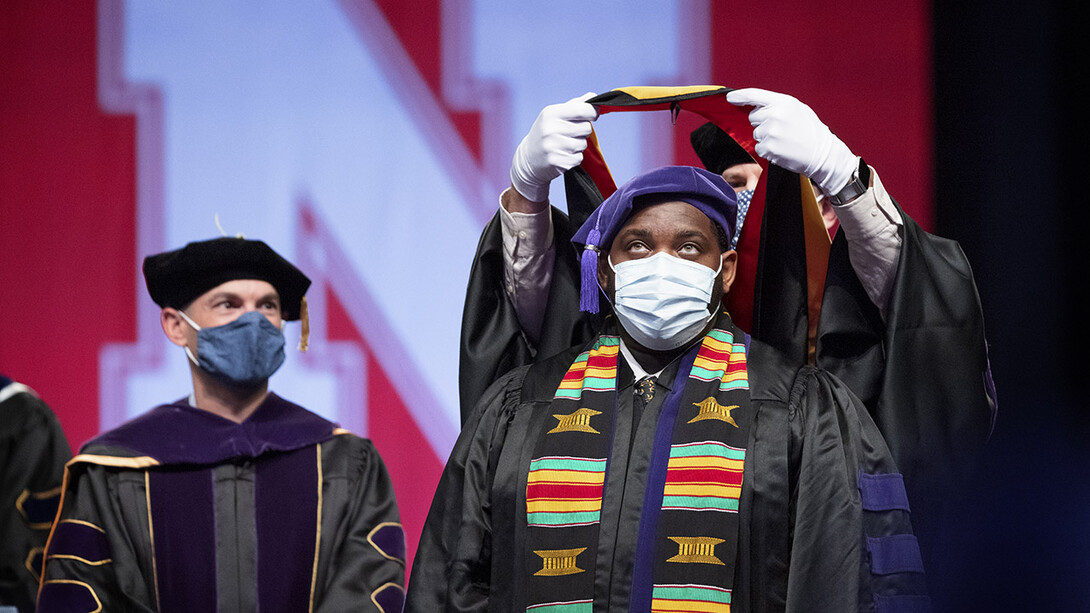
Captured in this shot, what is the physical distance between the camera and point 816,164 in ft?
8.85

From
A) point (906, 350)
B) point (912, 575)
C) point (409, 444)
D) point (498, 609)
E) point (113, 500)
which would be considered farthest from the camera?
point (409, 444)

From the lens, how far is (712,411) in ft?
8.62

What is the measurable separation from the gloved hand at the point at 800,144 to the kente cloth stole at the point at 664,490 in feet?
1.39

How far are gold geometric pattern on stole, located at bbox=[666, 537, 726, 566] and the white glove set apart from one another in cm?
95

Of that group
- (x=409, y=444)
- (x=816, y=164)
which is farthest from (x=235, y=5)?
(x=816, y=164)

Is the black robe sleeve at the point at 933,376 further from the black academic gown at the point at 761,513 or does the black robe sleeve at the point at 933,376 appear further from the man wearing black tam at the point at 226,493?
the man wearing black tam at the point at 226,493

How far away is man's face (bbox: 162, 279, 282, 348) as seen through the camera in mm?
3777

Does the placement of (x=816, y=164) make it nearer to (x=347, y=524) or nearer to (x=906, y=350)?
(x=906, y=350)

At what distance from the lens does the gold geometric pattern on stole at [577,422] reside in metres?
2.68

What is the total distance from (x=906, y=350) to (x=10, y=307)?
3770mm

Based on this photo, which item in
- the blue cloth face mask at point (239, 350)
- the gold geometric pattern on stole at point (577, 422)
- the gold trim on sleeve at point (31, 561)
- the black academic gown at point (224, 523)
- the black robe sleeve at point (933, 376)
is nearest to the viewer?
the gold geometric pattern on stole at point (577, 422)

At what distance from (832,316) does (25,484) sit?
3157mm

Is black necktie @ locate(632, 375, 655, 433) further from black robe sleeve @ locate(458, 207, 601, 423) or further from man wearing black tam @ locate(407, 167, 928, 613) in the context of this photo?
black robe sleeve @ locate(458, 207, 601, 423)

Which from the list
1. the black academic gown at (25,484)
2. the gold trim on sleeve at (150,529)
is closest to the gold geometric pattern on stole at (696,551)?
the gold trim on sleeve at (150,529)
